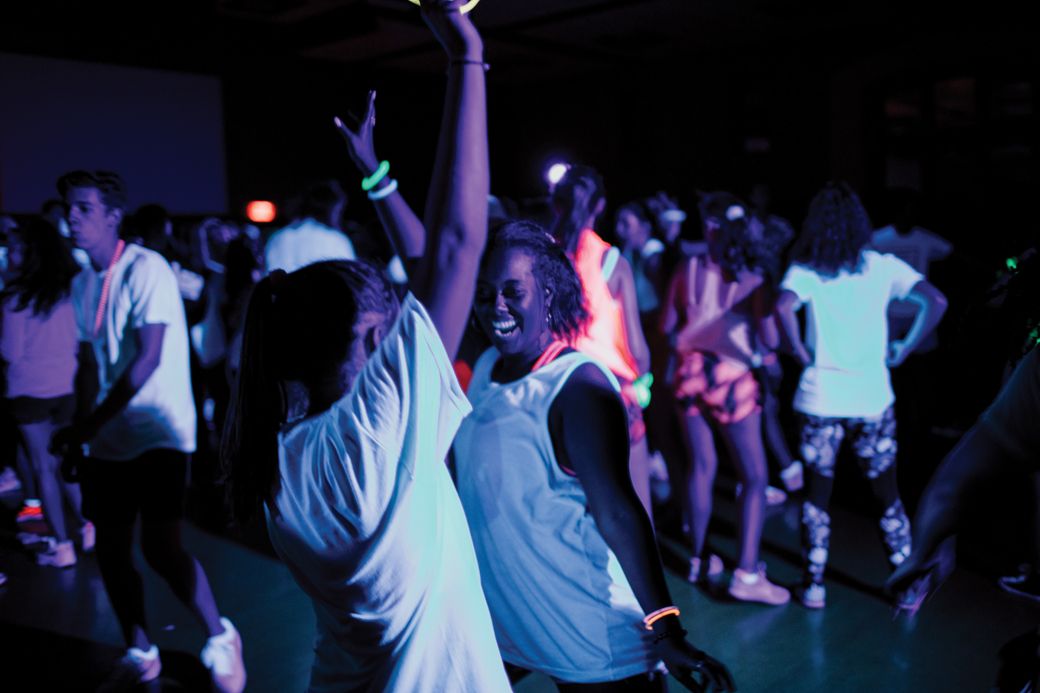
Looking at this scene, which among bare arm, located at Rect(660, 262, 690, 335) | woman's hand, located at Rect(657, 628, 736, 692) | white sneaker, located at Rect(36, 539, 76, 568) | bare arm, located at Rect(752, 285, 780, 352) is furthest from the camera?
white sneaker, located at Rect(36, 539, 76, 568)

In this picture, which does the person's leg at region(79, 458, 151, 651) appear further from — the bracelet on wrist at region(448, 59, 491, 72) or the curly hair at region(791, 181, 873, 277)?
the curly hair at region(791, 181, 873, 277)

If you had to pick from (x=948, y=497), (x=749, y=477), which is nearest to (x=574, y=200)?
(x=749, y=477)

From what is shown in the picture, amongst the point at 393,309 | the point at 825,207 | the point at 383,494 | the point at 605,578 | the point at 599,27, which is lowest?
the point at 605,578

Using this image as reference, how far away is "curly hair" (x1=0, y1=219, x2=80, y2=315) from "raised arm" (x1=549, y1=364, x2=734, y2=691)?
151 inches

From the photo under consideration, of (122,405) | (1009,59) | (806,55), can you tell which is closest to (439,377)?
(122,405)

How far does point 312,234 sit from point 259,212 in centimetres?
854

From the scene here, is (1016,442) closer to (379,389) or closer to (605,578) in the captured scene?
(605,578)

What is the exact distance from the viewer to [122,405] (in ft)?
9.21

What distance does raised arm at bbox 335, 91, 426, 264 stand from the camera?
1.68m

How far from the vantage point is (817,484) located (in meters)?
3.66

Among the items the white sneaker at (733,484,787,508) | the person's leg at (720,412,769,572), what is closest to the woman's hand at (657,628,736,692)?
the person's leg at (720,412,769,572)

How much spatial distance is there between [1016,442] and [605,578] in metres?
0.75

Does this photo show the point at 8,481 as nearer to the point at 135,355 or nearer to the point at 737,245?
the point at 135,355

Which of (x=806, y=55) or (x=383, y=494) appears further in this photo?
(x=806, y=55)
